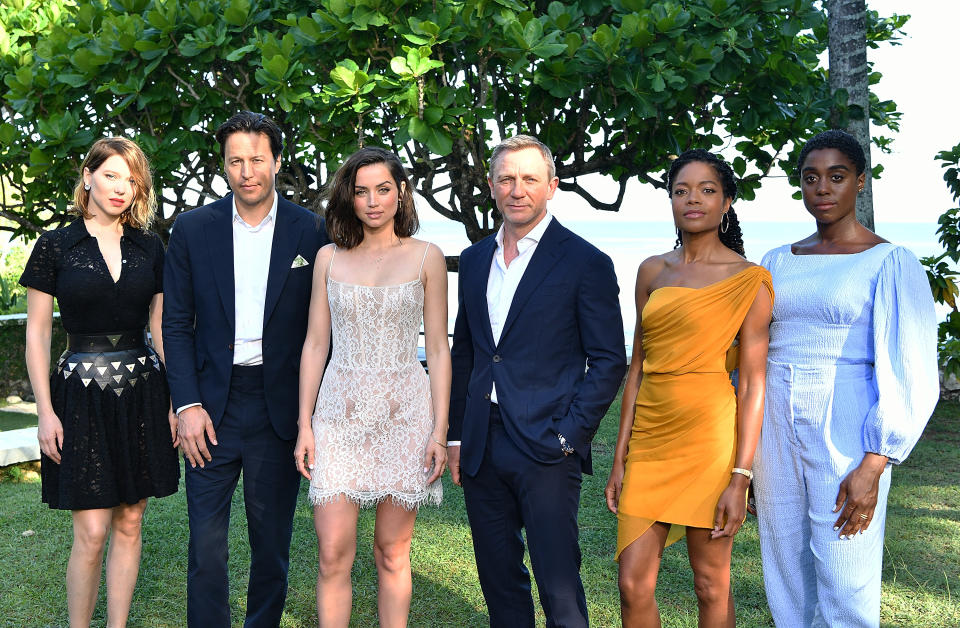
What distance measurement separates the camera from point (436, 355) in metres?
3.59

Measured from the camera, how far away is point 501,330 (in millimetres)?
3406

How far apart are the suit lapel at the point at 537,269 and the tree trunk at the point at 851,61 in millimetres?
4013

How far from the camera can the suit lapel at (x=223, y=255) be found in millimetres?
3744

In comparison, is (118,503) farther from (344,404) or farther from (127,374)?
(344,404)

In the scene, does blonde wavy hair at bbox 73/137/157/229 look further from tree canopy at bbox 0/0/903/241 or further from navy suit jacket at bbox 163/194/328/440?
tree canopy at bbox 0/0/903/241

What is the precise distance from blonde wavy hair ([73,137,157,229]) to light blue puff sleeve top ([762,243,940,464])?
2931 millimetres

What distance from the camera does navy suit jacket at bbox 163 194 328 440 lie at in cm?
373

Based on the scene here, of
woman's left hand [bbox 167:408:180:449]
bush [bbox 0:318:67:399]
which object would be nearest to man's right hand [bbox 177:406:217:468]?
woman's left hand [bbox 167:408:180:449]

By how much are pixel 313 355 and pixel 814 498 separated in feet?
6.85

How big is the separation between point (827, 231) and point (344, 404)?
2.06 m

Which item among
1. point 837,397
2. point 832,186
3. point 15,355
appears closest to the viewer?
point 837,397

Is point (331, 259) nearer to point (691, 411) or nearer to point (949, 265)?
point (691, 411)

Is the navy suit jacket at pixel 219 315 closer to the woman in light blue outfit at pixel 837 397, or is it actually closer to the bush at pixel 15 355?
the woman in light blue outfit at pixel 837 397

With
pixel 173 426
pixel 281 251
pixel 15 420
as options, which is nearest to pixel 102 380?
pixel 173 426
